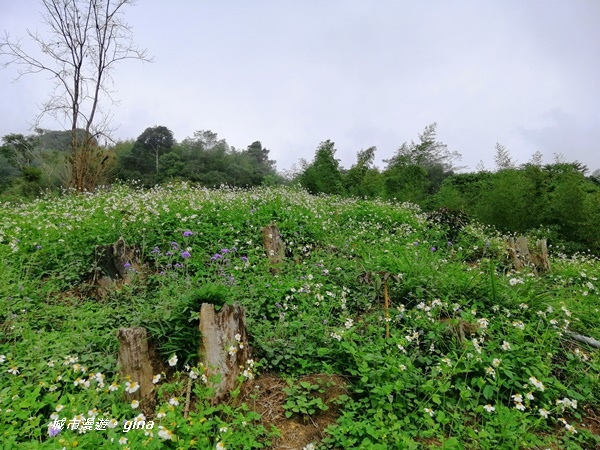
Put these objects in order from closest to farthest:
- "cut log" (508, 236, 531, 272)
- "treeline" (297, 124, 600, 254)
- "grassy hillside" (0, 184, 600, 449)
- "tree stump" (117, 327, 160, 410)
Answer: "grassy hillside" (0, 184, 600, 449), "tree stump" (117, 327, 160, 410), "cut log" (508, 236, 531, 272), "treeline" (297, 124, 600, 254)

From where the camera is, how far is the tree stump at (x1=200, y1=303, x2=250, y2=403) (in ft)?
6.61

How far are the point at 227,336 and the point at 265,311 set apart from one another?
0.86m

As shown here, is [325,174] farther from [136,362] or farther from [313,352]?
[136,362]

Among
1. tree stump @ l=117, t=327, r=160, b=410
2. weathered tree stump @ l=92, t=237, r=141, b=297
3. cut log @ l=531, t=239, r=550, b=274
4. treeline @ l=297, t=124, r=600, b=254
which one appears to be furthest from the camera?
treeline @ l=297, t=124, r=600, b=254

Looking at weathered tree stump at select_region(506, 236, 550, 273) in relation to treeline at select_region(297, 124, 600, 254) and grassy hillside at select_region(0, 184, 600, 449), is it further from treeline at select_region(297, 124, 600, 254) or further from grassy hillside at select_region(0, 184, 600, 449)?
treeline at select_region(297, 124, 600, 254)

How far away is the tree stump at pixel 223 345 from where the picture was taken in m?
2.01

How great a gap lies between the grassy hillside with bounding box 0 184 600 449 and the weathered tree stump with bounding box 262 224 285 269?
0.83 feet

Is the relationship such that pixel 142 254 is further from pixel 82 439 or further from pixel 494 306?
pixel 494 306

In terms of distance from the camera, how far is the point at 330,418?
2.00 metres

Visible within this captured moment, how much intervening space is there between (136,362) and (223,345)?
0.52m

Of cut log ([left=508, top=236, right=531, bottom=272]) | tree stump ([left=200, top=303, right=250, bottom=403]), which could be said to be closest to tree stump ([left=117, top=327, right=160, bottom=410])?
tree stump ([left=200, top=303, right=250, bottom=403])

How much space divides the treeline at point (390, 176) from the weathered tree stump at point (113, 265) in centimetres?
585

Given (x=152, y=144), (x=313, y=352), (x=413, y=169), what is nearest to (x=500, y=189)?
(x=413, y=169)

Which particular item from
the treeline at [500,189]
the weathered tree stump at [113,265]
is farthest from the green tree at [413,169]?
the weathered tree stump at [113,265]
